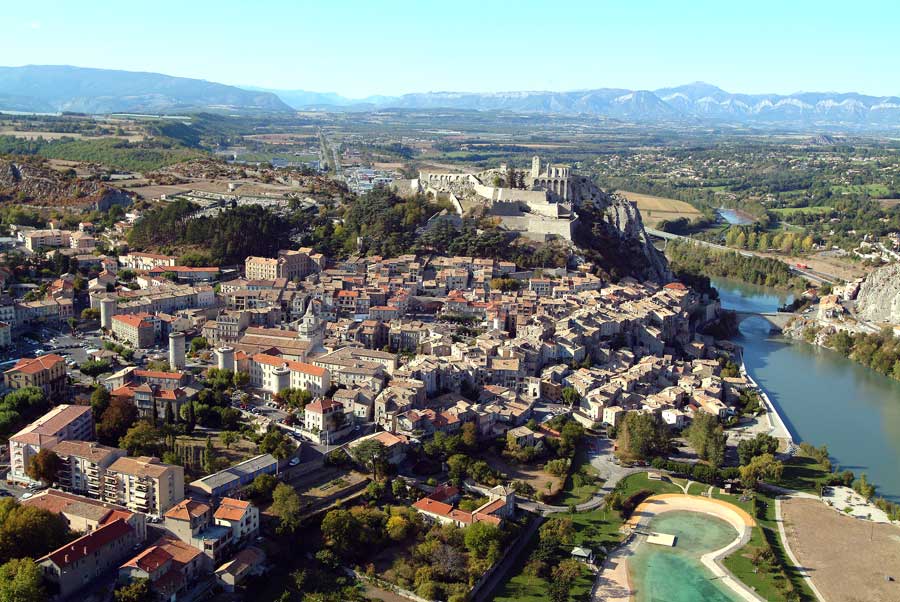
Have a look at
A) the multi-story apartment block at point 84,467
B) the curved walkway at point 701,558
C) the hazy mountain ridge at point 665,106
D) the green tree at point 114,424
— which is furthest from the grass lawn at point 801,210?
the hazy mountain ridge at point 665,106

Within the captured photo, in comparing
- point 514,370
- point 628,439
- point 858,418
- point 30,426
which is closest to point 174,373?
point 30,426

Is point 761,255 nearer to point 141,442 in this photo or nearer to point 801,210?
point 801,210

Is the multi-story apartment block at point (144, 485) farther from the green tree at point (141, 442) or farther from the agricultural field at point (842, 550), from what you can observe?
the agricultural field at point (842, 550)

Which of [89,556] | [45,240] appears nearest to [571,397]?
[89,556]

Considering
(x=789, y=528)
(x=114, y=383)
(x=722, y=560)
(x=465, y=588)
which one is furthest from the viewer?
(x=114, y=383)

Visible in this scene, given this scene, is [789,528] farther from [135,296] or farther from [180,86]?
[180,86]

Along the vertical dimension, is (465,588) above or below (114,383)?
below
